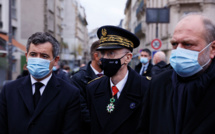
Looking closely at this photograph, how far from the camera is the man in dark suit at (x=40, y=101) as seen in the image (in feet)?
9.12

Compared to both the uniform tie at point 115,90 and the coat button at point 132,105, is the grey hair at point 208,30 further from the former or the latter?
the uniform tie at point 115,90

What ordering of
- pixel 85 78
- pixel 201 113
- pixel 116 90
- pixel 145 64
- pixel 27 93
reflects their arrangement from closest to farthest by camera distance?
pixel 201 113, pixel 27 93, pixel 116 90, pixel 85 78, pixel 145 64

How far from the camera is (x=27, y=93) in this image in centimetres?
293

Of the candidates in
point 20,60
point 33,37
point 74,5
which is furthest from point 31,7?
point 74,5

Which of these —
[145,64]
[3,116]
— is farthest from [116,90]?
[145,64]

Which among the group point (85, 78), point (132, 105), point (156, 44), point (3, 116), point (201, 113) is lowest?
point (3, 116)

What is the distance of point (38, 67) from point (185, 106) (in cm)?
177

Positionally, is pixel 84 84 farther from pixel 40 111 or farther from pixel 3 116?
pixel 3 116

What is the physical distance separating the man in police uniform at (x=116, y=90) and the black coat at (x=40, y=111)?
28cm

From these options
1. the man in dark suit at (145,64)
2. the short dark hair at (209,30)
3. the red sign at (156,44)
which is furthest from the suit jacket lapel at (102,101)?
the red sign at (156,44)

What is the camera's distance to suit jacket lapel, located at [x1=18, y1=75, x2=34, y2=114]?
2.84 meters

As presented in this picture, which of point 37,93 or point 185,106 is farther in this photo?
point 37,93

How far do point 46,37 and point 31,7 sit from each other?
28.3m

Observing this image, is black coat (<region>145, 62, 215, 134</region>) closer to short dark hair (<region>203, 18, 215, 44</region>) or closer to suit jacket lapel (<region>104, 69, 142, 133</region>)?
short dark hair (<region>203, 18, 215, 44</region>)
